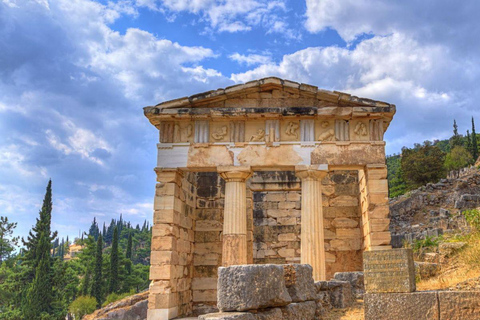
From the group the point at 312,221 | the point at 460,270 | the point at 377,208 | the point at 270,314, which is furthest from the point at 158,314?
the point at 460,270

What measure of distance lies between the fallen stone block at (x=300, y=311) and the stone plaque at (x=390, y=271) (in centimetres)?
110

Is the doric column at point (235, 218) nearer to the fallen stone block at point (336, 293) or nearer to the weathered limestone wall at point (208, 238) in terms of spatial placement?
the weathered limestone wall at point (208, 238)

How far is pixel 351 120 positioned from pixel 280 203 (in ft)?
14.6

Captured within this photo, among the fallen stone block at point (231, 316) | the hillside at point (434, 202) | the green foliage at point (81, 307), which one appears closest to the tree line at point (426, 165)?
the hillside at point (434, 202)

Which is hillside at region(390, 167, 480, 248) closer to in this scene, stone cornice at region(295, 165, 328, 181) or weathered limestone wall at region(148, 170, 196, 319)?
stone cornice at region(295, 165, 328, 181)

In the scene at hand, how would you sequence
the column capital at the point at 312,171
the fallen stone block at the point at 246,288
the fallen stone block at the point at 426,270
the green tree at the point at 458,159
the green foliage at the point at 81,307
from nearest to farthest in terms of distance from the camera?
the fallen stone block at the point at 246,288 → the fallen stone block at the point at 426,270 → the column capital at the point at 312,171 → the green foliage at the point at 81,307 → the green tree at the point at 458,159

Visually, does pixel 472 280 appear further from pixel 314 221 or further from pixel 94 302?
pixel 94 302

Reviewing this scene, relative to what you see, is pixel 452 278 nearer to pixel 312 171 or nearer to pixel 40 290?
pixel 312 171

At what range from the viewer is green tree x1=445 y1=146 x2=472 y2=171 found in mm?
60781

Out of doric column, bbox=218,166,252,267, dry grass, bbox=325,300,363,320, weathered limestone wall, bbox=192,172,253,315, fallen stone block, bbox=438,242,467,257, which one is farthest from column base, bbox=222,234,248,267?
fallen stone block, bbox=438,242,467,257

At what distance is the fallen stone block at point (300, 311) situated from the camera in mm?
7594

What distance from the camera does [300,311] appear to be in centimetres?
799

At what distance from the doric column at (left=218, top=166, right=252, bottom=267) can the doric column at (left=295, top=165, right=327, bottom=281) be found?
5.74 feet

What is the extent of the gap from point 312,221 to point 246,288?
7.63 metres
